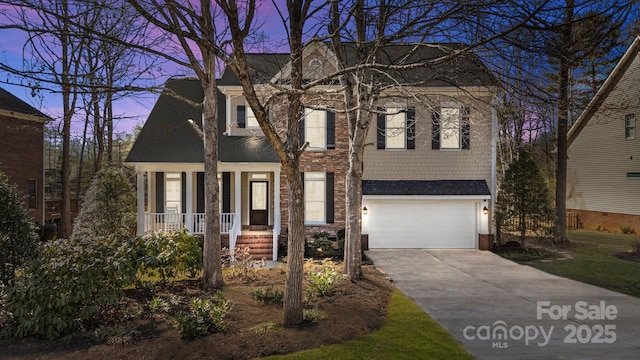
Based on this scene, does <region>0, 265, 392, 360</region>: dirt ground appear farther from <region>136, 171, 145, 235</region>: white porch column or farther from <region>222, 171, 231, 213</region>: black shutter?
<region>222, 171, 231, 213</region>: black shutter

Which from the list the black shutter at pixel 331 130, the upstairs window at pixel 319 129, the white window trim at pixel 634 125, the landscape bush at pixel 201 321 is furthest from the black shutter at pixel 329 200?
the white window trim at pixel 634 125

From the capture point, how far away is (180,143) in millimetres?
16266

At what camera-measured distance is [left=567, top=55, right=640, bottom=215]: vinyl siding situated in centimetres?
2122

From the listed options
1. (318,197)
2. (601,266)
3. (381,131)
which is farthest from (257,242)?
(601,266)

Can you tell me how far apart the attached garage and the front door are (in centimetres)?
420

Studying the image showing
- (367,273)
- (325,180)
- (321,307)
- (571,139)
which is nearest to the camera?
(321,307)

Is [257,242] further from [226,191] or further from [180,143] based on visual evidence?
[180,143]

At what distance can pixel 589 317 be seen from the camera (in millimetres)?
8180

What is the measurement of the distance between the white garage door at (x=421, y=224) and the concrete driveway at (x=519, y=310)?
2698 mm

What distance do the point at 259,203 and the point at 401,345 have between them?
11.9 m

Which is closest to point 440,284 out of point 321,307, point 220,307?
point 321,307

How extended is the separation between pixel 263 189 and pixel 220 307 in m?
10.9

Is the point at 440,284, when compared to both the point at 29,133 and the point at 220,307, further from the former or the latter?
the point at 29,133

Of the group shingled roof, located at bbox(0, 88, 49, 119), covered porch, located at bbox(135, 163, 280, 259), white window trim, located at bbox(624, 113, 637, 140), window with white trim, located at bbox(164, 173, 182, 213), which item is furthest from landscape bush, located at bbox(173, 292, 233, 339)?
white window trim, located at bbox(624, 113, 637, 140)
